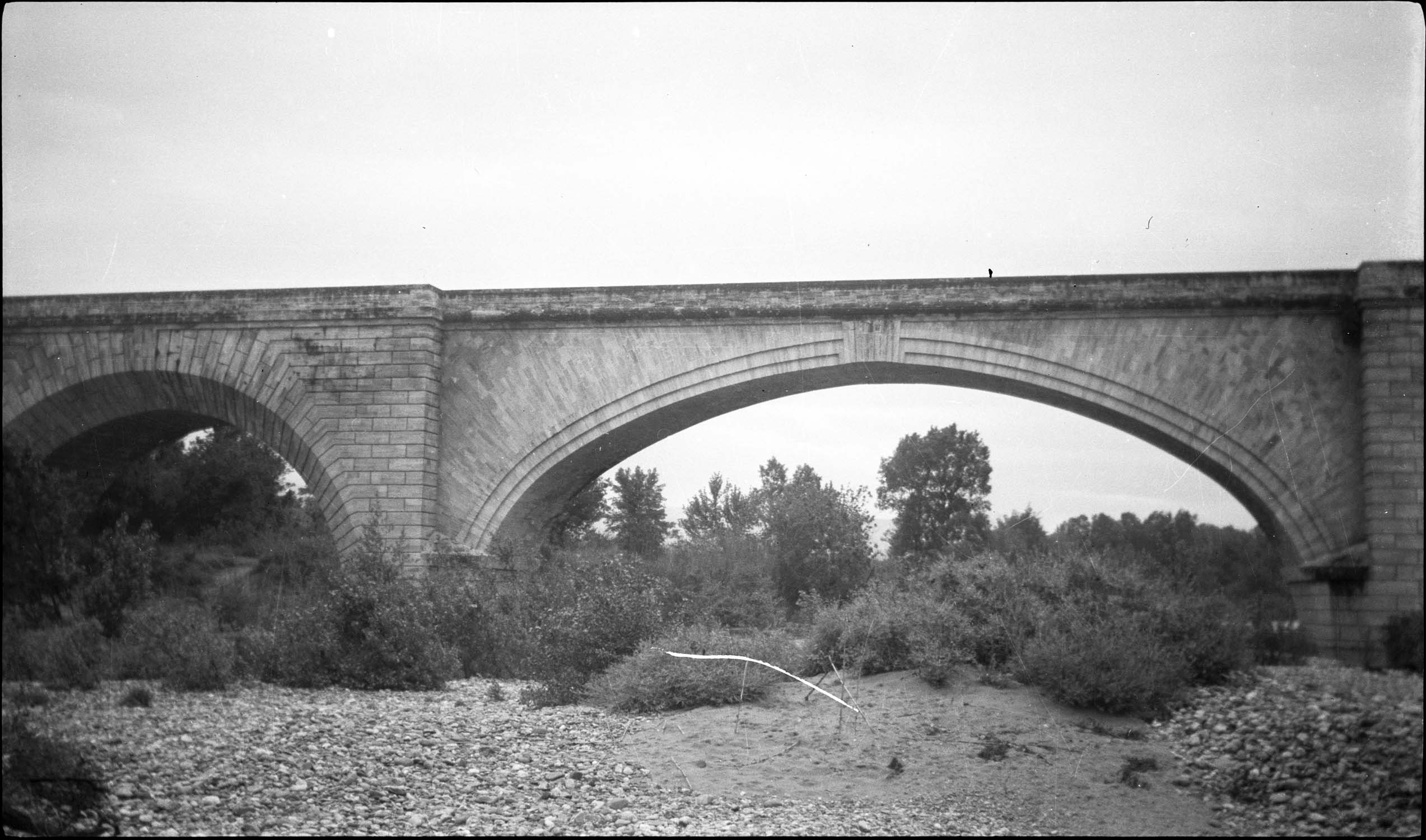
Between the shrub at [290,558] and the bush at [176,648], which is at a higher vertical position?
the shrub at [290,558]

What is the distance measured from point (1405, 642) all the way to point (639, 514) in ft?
31.2

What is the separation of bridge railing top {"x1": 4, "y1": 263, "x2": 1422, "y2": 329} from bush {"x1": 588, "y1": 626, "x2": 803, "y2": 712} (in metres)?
5.99

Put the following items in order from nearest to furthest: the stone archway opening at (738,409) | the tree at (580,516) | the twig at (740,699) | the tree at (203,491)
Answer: the tree at (203,491), the twig at (740,699), the stone archway opening at (738,409), the tree at (580,516)

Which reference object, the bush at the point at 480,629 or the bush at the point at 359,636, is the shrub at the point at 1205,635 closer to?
the bush at the point at 359,636

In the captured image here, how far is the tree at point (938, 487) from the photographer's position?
10289mm

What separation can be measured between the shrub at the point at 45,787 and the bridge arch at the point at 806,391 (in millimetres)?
9694

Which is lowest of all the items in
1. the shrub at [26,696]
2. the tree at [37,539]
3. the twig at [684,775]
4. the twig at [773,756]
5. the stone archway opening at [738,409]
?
the twig at [684,775]

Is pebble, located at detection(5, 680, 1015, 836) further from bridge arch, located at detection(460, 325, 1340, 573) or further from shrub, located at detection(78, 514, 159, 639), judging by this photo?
bridge arch, located at detection(460, 325, 1340, 573)

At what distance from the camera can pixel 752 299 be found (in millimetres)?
13766

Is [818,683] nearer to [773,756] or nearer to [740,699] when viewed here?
[740,699]

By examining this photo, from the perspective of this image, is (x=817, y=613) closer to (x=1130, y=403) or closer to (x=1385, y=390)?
(x=1385, y=390)

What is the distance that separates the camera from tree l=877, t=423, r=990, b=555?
10.3 m

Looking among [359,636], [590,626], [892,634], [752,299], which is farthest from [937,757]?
[752,299]

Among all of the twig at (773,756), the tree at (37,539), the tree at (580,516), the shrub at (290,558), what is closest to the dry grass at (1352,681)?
the twig at (773,756)
